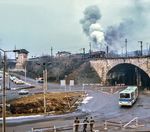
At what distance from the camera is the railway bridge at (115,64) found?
12431cm

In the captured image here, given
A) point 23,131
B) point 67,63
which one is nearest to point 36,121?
point 23,131

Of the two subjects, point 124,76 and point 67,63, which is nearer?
point 124,76

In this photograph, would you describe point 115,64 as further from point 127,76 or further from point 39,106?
point 39,106

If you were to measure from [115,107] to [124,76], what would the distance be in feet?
235

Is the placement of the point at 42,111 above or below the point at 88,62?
below

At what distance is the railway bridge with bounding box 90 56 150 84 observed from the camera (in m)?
124

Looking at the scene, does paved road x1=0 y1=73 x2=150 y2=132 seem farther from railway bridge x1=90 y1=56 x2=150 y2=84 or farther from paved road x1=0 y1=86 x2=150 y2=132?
railway bridge x1=90 y1=56 x2=150 y2=84

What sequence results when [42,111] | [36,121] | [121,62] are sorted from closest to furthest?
[36,121] → [42,111] → [121,62]

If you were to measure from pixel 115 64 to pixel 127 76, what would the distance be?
14.1m

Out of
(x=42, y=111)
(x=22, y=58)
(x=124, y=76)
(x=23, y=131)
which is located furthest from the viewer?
(x=22, y=58)

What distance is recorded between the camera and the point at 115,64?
135 m

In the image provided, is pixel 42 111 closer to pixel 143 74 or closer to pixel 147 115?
pixel 147 115

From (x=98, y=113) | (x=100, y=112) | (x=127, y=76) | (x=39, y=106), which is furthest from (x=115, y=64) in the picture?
(x=98, y=113)

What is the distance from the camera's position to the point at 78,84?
140125 mm
